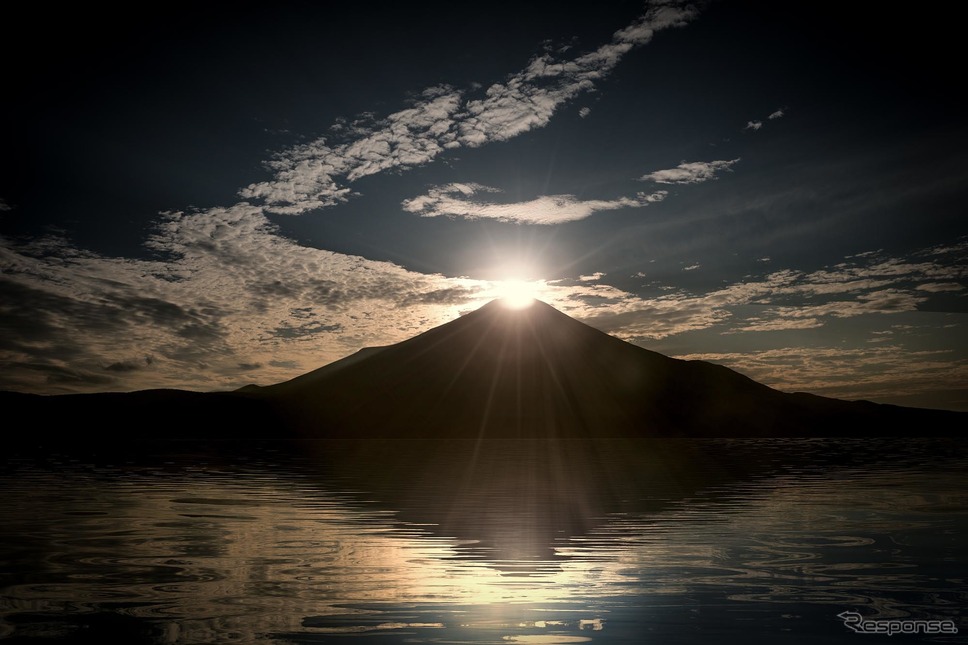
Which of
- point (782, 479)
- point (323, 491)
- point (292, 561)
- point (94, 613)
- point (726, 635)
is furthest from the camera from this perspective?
point (782, 479)

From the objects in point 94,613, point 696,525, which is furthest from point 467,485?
point 94,613

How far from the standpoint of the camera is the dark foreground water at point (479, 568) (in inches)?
494

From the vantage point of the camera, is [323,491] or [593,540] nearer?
[593,540]

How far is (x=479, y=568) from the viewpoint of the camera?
1767 centimetres

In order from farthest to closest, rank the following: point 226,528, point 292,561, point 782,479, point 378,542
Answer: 1. point 782,479
2. point 226,528
3. point 378,542
4. point 292,561

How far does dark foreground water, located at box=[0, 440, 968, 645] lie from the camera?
1255 cm

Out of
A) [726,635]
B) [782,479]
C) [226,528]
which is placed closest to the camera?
[726,635]

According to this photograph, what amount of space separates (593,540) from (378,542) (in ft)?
20.9

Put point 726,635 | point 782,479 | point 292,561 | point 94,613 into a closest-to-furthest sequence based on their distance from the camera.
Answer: point 726,635
point 94,613
point 292,561
point 782,479

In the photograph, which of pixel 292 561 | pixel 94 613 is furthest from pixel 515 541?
pixel 94 613

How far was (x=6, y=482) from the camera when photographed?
44.5 metres

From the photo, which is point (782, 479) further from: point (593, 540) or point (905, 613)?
point (905, 613)

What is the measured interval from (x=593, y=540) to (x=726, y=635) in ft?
33.9

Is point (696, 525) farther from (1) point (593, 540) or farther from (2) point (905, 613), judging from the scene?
(2) point (905, 613)
